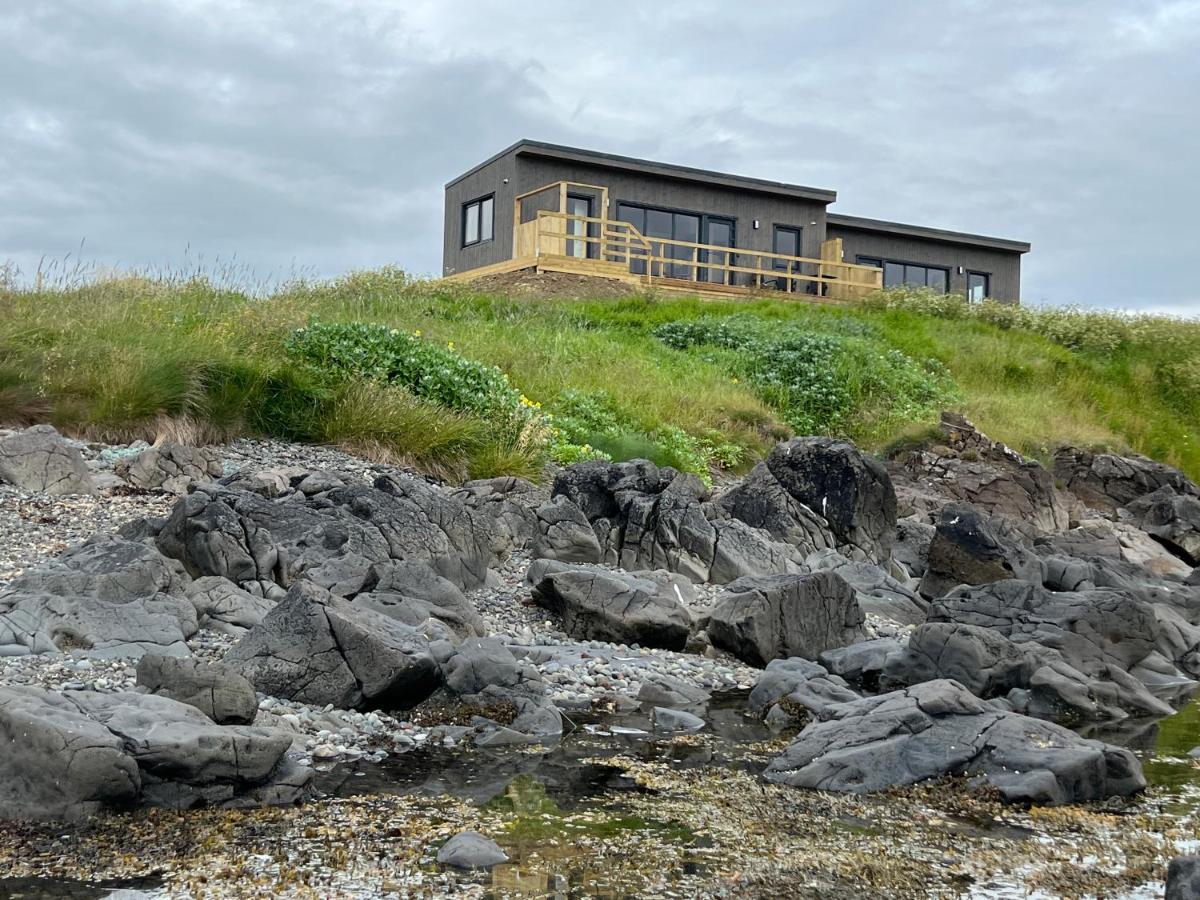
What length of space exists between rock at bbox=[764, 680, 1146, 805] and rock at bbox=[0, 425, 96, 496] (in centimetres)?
787

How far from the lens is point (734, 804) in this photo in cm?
603

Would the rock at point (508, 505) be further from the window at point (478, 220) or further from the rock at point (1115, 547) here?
the window at point (478, 220)

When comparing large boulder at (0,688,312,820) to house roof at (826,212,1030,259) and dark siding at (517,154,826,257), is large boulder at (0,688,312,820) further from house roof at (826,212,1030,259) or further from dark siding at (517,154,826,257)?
house roof at (826,212,1030,259)

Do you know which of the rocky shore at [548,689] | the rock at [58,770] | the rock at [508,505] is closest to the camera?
the rocky shore at [548,689]

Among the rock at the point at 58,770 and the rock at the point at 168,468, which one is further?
the rock at the point at 168,468

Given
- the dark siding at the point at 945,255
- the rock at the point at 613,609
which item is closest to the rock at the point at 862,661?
the rock at the point at 613,609

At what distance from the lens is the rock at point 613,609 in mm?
9836

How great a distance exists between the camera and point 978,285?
145 ft

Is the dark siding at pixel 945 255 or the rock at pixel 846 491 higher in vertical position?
the dark siding at pixel 945 255

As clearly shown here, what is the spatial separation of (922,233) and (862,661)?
35.2 metres

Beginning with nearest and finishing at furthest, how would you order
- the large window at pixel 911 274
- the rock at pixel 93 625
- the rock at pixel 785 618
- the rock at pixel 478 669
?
the rock at pixel 93 625
the rock at pixel 478 669
the rock at pixel 785 618
the large window at pixel 911 274

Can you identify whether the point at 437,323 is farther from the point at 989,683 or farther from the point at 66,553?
the point at 989,683

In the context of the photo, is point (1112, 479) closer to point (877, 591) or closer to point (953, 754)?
point (877, 591)

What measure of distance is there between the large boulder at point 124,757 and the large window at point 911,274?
38345mm
